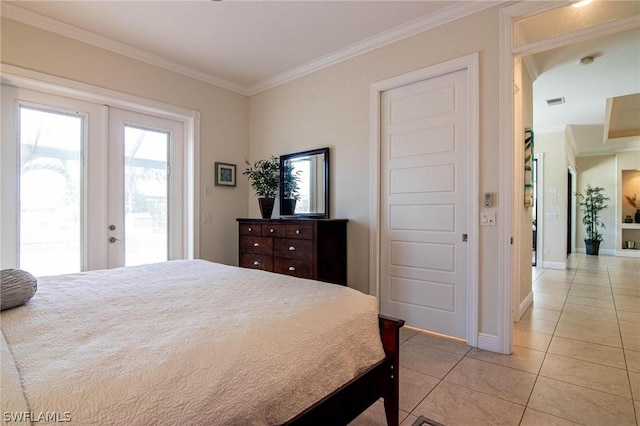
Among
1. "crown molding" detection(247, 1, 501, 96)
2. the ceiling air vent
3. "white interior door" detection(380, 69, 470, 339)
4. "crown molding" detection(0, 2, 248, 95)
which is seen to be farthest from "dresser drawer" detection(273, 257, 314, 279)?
the ceiling air vent

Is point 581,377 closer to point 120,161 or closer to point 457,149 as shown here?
point 457,149

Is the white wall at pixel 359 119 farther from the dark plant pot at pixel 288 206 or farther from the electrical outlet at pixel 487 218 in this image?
the dark plant pot at pixel 288 206

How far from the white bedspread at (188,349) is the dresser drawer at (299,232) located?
4.48 ft

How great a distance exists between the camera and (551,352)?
2533 mm

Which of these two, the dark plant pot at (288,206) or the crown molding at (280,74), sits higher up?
the crown molding at (280,74)

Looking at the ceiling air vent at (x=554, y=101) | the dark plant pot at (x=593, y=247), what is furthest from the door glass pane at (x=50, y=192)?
the dark plant pot at (x=593, y=247)

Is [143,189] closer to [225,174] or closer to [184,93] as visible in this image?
[225,174]

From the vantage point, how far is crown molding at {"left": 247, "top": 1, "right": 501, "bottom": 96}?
261cm

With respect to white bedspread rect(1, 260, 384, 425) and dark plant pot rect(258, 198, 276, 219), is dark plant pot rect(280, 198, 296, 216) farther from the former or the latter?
white bedspread rect(1, 260, 384, 425)

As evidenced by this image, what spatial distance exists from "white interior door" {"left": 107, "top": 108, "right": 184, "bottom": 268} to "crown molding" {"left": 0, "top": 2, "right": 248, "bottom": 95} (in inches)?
22.5

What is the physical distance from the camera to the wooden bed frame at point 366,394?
1.13 meters

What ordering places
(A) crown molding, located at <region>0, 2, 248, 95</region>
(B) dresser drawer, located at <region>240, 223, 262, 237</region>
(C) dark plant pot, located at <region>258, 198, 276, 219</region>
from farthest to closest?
1. (C) dark plant pot, located at <region>258, 198, 276, 219</region>
2. (B) dresser drawer, located at <region>240, 223, 262, 237</region>
3. (A) crown molding, located at <region>0, 2, 248, 95</region>

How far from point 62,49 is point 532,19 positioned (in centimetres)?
394

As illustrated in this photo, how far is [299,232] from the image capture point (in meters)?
3.18
